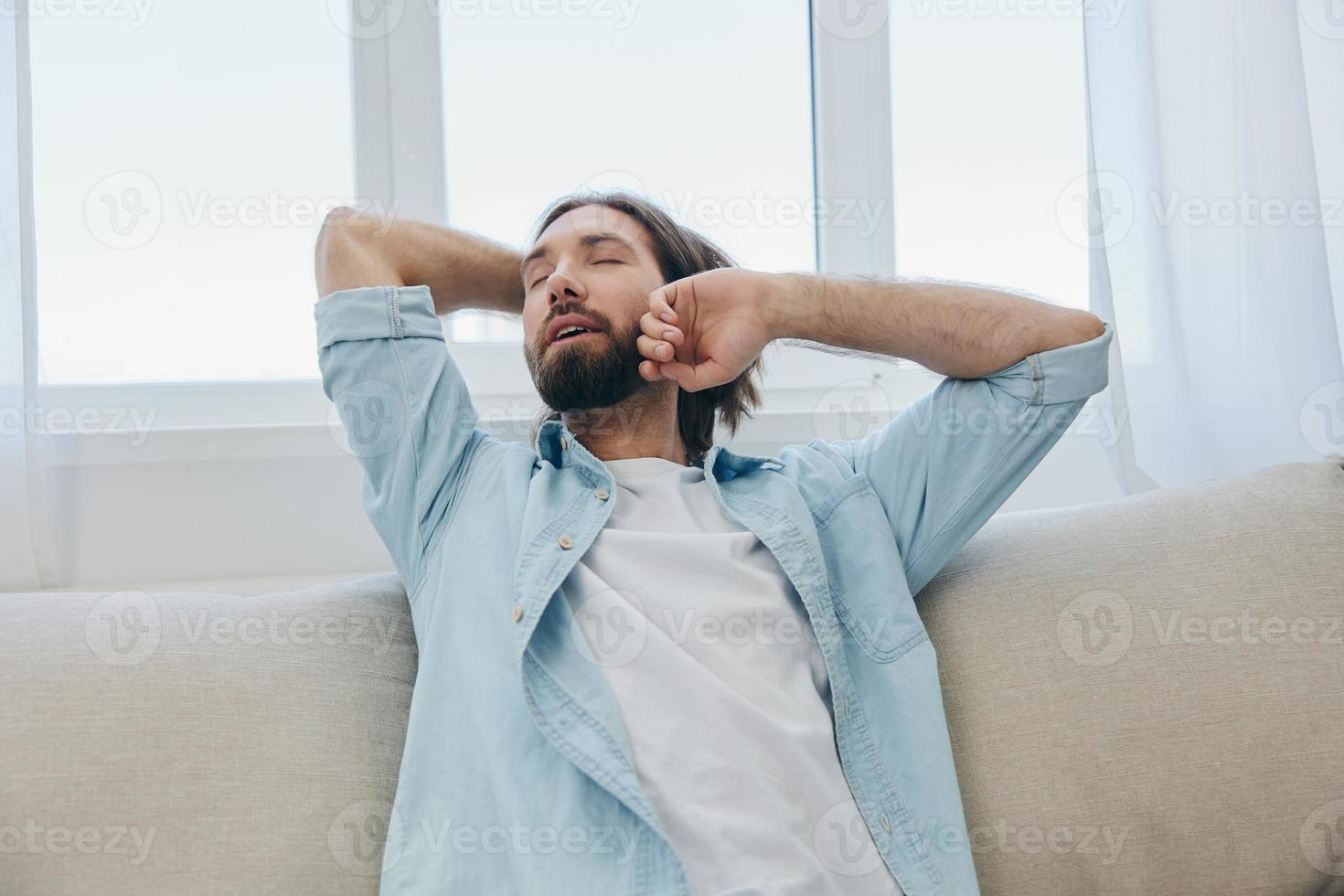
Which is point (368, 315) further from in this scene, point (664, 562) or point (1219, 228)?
point (1219, 228)

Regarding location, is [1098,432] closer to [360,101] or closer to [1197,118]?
[1197,118]

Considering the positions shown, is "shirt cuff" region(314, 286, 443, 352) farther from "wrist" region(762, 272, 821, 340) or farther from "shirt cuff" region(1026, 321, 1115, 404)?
"shirt cuff" region(1026, 321, 1115, 404)

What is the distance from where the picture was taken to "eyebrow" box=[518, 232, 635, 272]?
1480 millimetres

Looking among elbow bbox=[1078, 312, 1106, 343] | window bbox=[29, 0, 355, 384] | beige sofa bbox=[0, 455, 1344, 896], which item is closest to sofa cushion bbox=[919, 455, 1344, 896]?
beige sofa bbox=[0, 455, 1344, 896]

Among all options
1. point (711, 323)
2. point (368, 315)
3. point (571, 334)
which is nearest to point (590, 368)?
point (571, 334)

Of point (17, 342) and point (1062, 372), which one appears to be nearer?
point (1062, 372)

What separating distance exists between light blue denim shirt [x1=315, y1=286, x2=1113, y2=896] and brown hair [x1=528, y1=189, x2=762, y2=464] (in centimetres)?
25

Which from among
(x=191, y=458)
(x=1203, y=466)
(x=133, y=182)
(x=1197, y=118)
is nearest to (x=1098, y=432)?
(x=1203, y=466)

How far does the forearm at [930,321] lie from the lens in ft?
4.25

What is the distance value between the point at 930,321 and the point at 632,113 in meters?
0.88

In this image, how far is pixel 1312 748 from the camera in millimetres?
1190

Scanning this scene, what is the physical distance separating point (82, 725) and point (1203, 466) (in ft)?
5.49

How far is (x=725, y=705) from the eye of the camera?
1101mm

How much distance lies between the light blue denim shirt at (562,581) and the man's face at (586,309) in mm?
76
